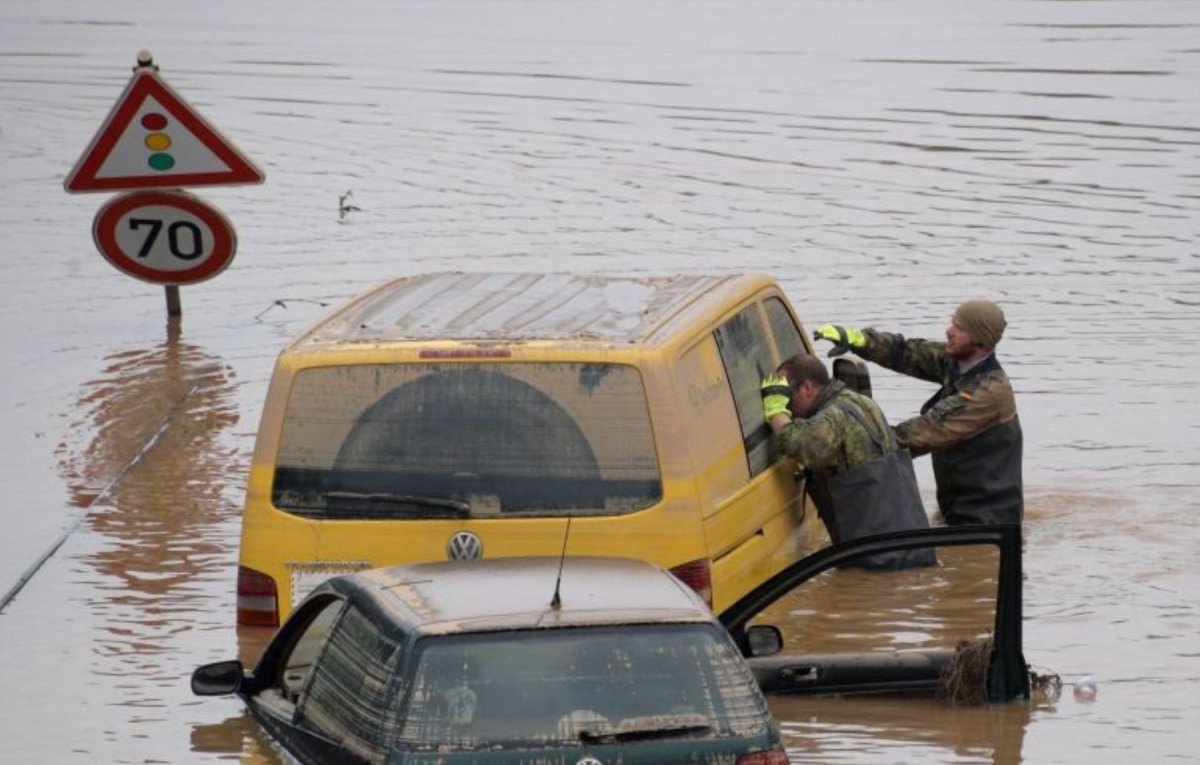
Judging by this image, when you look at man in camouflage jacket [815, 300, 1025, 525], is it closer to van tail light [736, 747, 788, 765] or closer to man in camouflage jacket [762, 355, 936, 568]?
man in camouflage jacket [762, 355, 936, 568]

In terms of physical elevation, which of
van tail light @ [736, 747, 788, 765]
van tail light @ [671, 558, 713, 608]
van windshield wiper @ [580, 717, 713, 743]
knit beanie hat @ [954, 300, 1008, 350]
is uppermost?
knit beanie hat @ [954, 300, 1008, 350]

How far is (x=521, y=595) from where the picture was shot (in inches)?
335

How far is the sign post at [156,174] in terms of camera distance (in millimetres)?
18750

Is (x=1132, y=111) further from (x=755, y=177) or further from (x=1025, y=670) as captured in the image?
(x=1025, y=670)

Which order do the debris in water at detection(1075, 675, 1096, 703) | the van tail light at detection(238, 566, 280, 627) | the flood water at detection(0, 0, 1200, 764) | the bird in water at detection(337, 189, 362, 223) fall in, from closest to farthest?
1. the van tail light at detection(238, 566, 280, 627)
2. the debris in water at detection(1075, 675, 1096, 703)
3. the flood water at detection(0, 0, 1200, 764)
4. the bird in water at detection(337, 189, 362, 223)

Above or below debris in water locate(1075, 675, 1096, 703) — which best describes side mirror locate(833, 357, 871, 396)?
above

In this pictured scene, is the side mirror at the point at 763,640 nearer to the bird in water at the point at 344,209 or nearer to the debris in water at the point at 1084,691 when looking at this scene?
the debris in water at the point at 1084,691

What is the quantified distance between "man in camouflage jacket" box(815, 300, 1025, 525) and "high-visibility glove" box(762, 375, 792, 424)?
1.63 m

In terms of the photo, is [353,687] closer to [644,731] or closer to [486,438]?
[644,731]

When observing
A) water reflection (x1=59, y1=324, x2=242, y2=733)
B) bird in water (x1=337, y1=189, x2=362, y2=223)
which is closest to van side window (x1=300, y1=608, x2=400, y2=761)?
water reflection (x1=59, y1=324, x2=242, y2=733)

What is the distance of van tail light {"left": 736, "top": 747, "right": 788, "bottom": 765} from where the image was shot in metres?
7.98

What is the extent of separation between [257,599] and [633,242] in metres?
12.2

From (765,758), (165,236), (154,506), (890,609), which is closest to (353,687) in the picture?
(765,758)

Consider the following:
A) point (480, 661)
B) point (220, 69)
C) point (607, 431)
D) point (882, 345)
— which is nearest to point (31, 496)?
point (882, 345)
